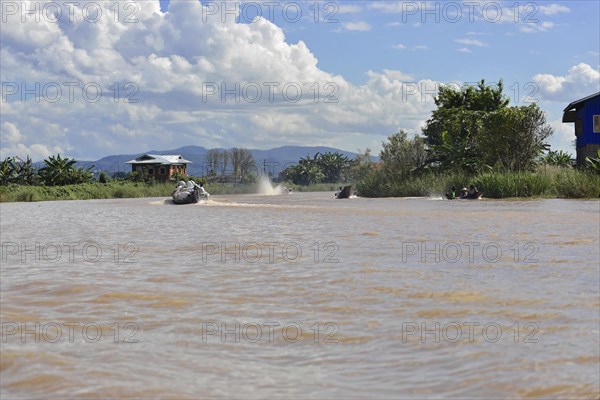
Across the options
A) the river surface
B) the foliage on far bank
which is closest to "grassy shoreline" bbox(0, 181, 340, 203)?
the foliage on far bank

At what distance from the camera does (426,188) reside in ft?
154

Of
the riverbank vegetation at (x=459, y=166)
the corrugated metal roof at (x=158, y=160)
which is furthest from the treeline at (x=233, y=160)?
the riverbank vegetation at (x=459, y=166)

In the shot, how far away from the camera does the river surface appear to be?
15.1 feet

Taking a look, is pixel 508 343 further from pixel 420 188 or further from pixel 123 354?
pixel 420 188

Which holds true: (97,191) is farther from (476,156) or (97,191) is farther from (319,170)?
(319,170)

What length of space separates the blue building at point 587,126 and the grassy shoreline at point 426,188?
436 cm

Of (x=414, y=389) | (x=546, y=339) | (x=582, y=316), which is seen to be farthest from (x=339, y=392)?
(x=582, y=316)

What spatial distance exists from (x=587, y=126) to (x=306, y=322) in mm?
43679

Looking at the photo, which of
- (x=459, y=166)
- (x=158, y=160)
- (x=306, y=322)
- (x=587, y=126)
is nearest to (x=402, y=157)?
(x=459, y=166)

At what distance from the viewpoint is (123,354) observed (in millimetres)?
5312

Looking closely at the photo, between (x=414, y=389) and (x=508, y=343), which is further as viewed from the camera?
(x=508, y=343)

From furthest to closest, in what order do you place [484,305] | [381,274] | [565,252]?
[565,252]
[381,274]
[484,305]

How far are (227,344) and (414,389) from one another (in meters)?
1.75

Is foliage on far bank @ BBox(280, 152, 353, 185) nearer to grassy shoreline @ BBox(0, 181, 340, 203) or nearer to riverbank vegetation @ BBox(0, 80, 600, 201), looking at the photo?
grassy shoreline @ BBox(0, 181, 340, 203)
